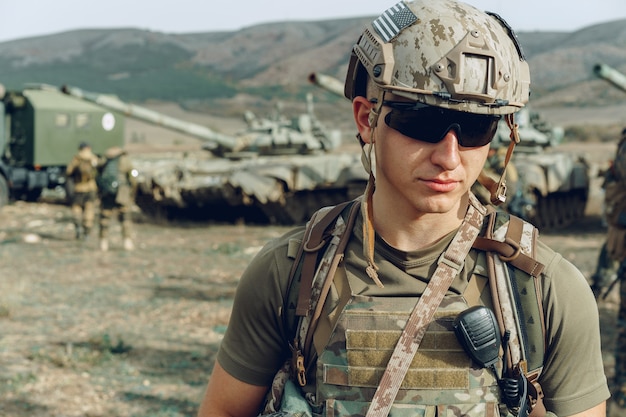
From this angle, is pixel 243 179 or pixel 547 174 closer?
pixel 243 179

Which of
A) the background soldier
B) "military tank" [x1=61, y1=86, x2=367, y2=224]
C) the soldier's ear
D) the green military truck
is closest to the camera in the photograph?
the soldier's ear

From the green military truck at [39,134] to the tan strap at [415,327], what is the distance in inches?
747

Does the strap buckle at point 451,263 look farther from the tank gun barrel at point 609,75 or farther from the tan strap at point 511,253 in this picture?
the tank gun barrel at point 609,75

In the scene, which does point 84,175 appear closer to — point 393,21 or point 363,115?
point 363,115

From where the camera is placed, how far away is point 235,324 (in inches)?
89.8

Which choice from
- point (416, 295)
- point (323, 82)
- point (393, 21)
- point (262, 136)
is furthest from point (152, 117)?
point (416, 295)

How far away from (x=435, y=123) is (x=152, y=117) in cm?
1603

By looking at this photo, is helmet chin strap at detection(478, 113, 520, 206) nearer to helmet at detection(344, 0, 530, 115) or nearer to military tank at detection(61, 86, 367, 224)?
helmet at detection(344, 0, 530, 115)

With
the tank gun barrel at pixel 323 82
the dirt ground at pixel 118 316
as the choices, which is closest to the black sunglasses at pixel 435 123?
the dirt ground at pixel 118 316

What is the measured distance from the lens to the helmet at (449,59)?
2.05 m

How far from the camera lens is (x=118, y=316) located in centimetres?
923

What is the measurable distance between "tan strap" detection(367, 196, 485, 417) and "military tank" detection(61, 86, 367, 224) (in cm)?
1343

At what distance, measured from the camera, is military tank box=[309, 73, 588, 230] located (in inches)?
643

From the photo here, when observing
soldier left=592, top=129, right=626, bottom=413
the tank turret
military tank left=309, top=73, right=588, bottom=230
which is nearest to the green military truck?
the tank turret
